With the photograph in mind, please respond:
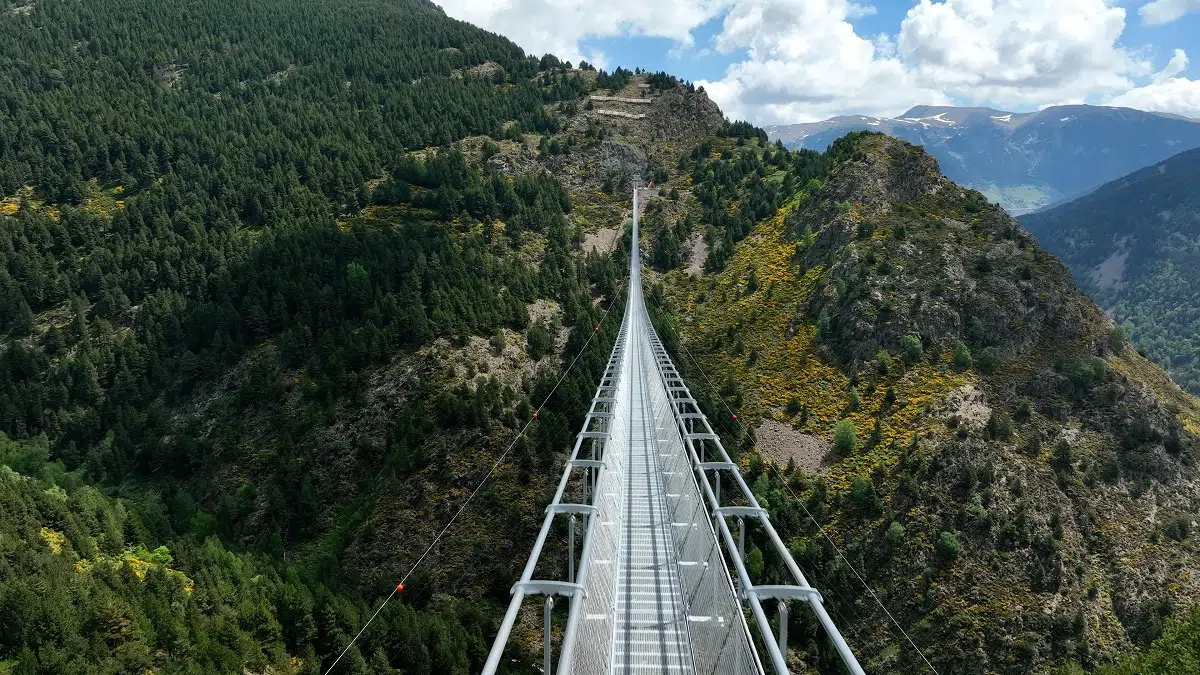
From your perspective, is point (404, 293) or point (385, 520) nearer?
point (385, 520)

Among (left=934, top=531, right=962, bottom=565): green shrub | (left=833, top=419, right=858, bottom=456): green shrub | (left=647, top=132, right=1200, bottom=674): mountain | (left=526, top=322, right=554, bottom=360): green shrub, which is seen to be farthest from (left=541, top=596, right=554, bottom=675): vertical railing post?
(left=526, top=322, right=554, bottom=360): green shrub

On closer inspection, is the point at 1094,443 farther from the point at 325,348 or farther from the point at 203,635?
the point at 325,348

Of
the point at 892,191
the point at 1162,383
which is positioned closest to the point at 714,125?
the point at 892,191

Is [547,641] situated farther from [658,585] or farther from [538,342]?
[538,342]

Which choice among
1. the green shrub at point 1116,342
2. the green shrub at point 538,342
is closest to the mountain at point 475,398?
the green shrub at point 538,342

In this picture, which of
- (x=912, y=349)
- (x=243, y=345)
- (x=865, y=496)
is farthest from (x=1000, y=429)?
(x=243, y=345)
